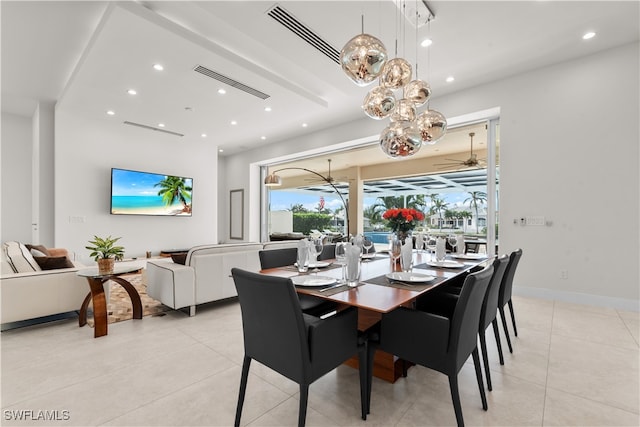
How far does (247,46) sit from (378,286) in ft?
10.6

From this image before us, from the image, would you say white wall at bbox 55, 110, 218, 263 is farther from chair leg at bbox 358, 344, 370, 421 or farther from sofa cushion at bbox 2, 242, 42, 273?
chair leg at bbox 358, 344, 370, 421

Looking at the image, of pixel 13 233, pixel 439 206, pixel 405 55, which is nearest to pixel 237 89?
pixel 405 55

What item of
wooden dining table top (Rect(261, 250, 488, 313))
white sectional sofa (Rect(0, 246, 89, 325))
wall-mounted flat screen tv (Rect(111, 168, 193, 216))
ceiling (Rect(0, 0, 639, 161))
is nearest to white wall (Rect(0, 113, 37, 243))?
ceiling (Rect(0, 0, 639, 161))

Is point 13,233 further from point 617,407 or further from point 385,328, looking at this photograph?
point 617,407

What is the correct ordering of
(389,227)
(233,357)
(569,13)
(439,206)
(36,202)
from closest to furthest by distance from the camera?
(233,357) < (389,227) < (569,13) < (36,202) < (439,206)

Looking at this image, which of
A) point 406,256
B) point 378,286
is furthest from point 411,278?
point 406,256

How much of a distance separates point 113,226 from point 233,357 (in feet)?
16.8

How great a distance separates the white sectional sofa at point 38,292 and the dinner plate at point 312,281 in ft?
8.50

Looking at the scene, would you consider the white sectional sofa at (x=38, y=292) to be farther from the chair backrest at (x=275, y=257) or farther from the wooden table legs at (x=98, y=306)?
the chair backrest at (x=275, y=257)

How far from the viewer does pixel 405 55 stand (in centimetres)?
347

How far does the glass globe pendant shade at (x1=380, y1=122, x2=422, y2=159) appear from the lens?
248 centimetres

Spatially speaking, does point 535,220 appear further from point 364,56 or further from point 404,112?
point 364,56

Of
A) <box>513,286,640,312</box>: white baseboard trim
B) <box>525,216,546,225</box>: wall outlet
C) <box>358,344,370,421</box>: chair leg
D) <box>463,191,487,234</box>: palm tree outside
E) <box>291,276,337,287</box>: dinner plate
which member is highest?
<box>463,191,487,234</box>: palm tree outside

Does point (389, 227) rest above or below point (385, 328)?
above
